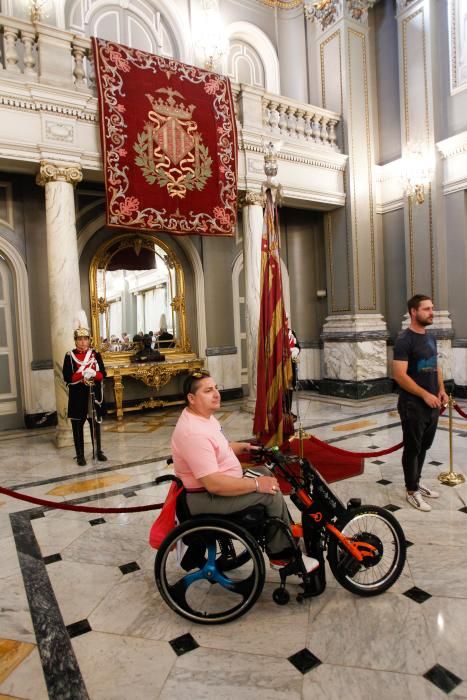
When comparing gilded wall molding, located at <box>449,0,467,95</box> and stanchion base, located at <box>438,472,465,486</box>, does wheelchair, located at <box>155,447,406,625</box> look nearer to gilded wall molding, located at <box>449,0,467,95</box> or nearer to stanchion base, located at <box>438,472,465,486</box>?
stanchion base, located at <box>438,472,465,486</box>

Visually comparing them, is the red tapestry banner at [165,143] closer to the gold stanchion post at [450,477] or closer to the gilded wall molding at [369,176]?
the gilded wall molding at [369,176]

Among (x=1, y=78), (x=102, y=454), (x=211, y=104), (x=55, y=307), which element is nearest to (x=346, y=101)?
(x=211, y=104)

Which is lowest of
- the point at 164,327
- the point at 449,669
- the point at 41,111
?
the point at 449,669

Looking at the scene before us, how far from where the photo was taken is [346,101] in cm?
883

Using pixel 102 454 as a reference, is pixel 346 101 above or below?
above

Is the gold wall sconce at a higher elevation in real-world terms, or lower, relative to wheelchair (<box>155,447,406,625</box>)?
higher

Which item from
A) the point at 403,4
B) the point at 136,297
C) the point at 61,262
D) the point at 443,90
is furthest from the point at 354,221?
the point at 61,262

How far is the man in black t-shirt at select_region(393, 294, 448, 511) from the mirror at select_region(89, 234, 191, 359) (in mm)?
5536

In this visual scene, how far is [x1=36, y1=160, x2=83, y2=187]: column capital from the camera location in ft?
20.1

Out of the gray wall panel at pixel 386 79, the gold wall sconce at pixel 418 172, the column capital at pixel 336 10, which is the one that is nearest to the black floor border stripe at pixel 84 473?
the gold wall sconce at pixel 418 172

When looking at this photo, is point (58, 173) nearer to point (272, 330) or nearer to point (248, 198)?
point (248, 198)

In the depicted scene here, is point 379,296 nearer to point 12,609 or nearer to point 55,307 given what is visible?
point 55,307

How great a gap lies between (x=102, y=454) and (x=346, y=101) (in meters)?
7.41

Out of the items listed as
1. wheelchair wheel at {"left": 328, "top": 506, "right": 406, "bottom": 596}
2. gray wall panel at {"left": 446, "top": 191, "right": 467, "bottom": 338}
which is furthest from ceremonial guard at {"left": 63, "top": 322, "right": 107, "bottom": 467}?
gray wall panel at {"left": 446, "top": 191, "right": 467, "bottom": 338}
